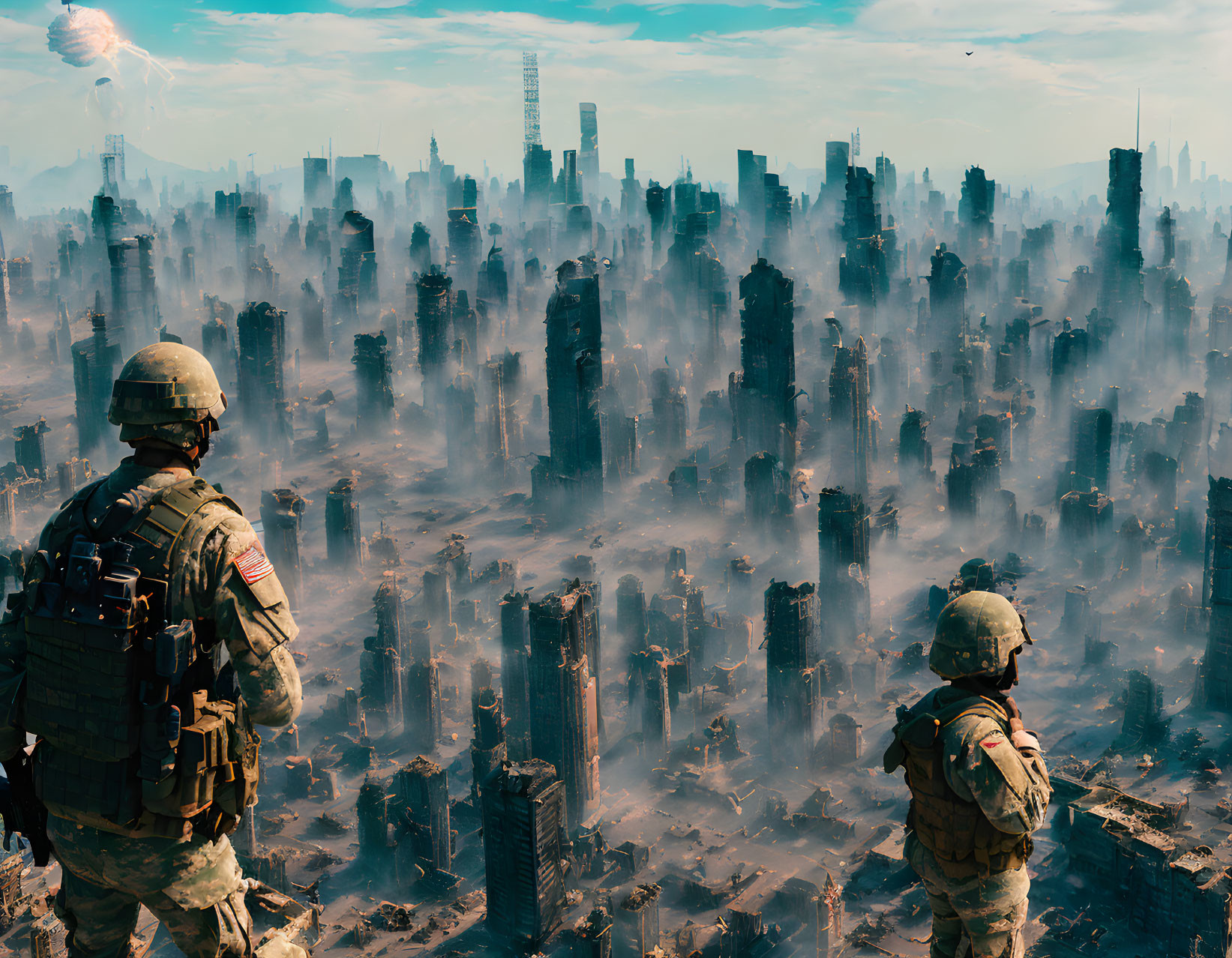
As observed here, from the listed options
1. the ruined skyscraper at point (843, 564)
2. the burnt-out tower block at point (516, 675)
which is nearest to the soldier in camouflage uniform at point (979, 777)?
the burnt-out tower block at point (516, 675)

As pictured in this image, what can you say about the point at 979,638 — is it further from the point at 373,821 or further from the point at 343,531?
the point at 343,531

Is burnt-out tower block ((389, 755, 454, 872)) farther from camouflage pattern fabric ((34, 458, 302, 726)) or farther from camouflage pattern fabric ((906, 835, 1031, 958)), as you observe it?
camouflage pattern fabric ((34, 458, 302, 726))

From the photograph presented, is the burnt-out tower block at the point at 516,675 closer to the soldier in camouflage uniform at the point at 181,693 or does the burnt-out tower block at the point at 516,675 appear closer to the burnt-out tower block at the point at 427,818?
the burnt-out tower block at the point at 427,818

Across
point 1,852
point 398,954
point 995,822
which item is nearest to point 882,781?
point 398,954

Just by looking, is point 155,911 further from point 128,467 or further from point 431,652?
point 431,652

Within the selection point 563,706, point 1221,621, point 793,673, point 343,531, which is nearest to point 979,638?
point 563,706

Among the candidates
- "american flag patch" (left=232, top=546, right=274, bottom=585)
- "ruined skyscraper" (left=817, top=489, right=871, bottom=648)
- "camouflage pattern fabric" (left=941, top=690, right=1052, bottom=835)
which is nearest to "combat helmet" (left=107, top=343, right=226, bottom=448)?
"american flag patch" (left=232, top=546, right=274, bottom=585)
